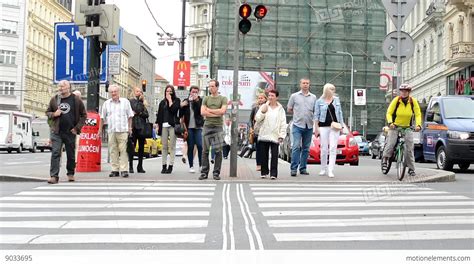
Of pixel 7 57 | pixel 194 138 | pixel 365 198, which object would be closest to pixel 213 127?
pixel 194 138

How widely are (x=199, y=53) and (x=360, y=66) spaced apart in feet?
123

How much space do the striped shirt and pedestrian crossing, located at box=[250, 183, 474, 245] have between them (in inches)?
128

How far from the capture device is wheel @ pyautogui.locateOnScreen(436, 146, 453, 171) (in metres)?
15.4

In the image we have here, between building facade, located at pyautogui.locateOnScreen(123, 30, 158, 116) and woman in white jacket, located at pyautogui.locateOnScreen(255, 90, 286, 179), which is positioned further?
building facade, located at pyautogui.locateOnScreen(123, 30, 158, 116)

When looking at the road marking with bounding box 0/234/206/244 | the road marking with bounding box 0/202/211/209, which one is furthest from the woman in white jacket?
the road marking with bounding box 0/234/206/244

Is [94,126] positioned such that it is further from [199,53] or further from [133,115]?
[199,53]

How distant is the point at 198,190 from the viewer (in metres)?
10.4

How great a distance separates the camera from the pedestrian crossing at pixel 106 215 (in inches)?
237

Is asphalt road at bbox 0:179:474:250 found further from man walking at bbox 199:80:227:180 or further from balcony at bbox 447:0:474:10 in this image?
balcony at bbox 447:0:474:10

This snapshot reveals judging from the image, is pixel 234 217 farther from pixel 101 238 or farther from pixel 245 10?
pixel 245 10

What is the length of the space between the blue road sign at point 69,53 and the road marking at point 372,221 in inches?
445

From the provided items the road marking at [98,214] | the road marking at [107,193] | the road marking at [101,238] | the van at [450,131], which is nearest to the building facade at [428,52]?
the van at [450,131]
